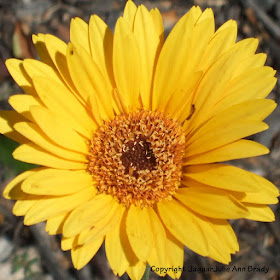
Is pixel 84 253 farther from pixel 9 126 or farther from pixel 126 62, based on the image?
pixel 126 62

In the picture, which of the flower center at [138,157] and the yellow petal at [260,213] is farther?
the flower center at [138,157]

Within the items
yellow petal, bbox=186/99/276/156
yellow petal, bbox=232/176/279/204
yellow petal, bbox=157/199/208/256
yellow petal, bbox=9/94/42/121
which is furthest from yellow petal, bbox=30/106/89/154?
yellow petal, bbox=232/176/279/204

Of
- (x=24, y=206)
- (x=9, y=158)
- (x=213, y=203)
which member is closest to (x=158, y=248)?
(x=213, y=203)

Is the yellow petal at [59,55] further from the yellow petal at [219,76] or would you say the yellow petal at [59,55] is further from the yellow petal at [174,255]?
the yellow petal at [174,255]

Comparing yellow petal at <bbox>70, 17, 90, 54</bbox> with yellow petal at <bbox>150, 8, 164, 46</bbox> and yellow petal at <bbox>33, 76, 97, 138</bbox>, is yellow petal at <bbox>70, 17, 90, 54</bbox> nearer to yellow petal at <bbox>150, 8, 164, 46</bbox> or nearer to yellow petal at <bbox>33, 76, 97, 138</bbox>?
yellow petal at <bbox>33, 76, 97, 138</bbox>

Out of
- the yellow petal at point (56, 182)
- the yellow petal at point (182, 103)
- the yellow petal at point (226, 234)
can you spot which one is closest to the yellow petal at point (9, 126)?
the yellow petal at point (56, 182)

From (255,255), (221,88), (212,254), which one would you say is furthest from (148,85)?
(255,255)
